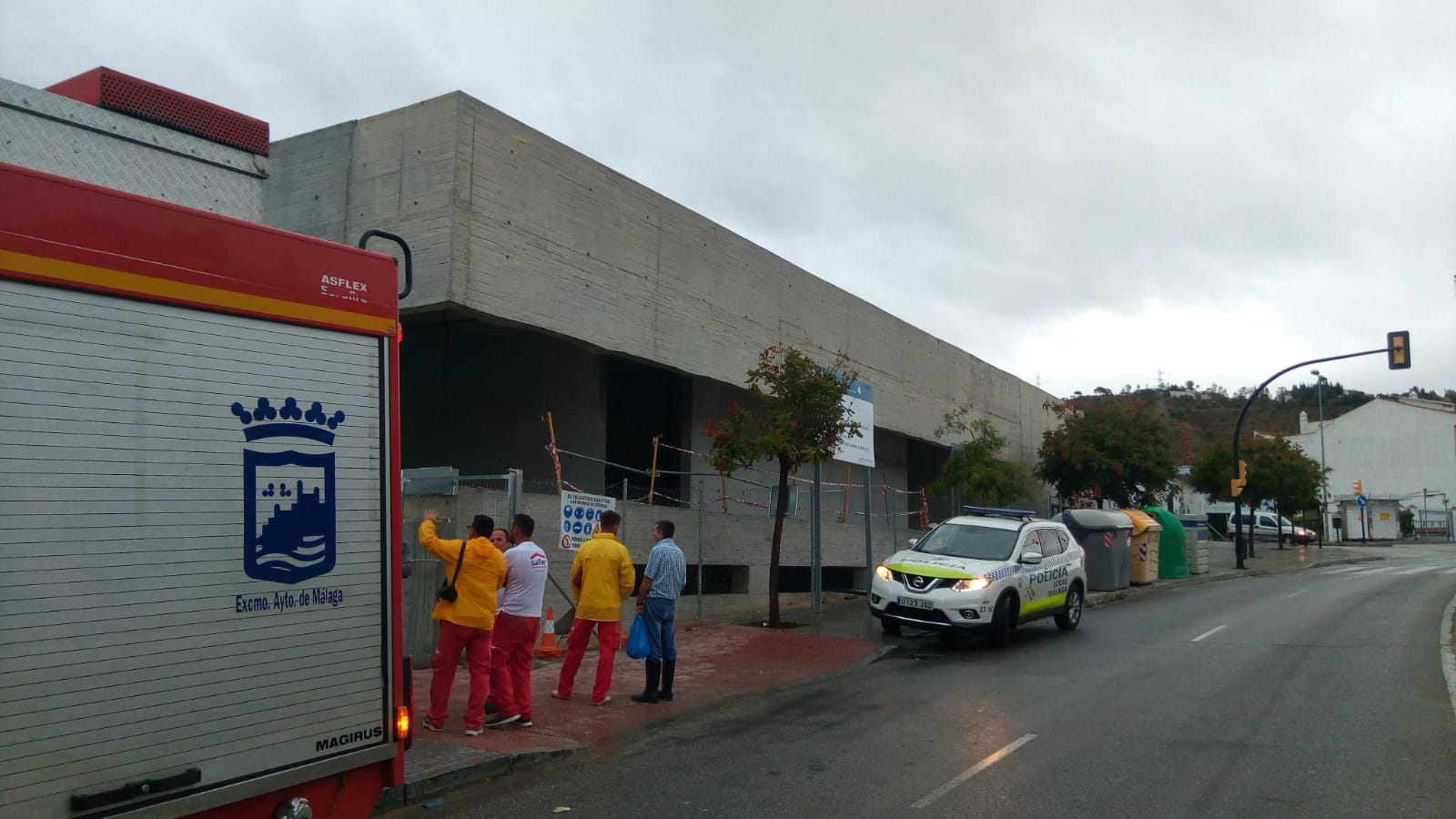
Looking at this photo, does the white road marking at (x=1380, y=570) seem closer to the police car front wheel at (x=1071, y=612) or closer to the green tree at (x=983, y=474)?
the green tree at (x=983, y=474)

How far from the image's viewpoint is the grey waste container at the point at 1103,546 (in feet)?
69.4

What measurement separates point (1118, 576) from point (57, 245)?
20.8m

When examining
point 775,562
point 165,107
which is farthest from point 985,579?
point 165,107

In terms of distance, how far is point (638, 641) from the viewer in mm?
9500

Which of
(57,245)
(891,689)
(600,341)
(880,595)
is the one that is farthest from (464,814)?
(600,341)

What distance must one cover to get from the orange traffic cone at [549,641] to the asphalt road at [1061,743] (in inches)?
99.9

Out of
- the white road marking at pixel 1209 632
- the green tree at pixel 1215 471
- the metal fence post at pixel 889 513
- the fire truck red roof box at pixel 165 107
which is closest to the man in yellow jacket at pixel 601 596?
the fire truck red roof box at pixel 165 107

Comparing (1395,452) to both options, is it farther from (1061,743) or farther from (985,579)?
(1061,743)

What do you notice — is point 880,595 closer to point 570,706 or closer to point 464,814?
point 570,706

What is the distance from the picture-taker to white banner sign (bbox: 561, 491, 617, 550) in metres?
12.0

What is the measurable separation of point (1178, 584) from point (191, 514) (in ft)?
79.4

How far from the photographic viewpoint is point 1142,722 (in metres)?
8.61

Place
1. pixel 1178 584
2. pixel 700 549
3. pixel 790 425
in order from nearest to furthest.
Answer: pixel 790 425 < pixel 700 549 < pixel 1178 584

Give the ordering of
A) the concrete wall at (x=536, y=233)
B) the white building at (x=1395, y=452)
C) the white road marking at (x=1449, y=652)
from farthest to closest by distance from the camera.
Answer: the white building at (x=1395, y=452)
the concrete wall at (x=536, y=233)
the white road marking at (x=1449, y=652)
